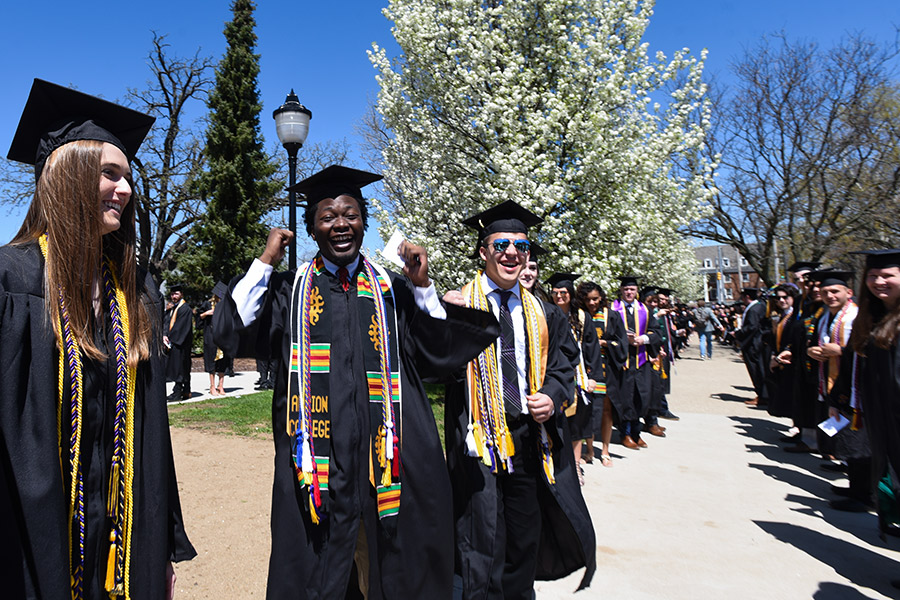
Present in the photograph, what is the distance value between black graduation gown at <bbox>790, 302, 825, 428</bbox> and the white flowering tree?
3418mm

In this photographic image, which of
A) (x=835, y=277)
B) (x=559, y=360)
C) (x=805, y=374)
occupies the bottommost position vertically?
(x=805, y=374)

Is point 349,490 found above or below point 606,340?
below

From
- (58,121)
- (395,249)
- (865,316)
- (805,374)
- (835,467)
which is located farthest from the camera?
(805,374)

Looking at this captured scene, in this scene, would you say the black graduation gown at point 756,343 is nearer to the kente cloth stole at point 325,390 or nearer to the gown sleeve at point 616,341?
the gown sleeve at point 616,341

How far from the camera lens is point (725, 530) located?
A: 488 cm

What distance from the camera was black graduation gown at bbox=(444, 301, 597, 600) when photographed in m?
3.03

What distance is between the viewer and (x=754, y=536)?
475 cm

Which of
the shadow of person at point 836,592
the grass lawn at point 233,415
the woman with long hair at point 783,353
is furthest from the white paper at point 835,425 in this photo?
the grass lawn at point 233,415

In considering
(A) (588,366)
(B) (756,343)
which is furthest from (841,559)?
(B) (756,343)

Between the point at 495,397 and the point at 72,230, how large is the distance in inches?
85.6

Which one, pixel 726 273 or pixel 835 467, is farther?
pixel 726 273

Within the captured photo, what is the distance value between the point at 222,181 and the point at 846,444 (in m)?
21.6

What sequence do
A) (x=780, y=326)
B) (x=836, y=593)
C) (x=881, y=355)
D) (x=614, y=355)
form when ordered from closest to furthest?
(x=881, y=355)
(x=836, y=593)
(x=614, y=355)
(x=780, y=326)

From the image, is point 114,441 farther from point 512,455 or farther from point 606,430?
point 606,430
